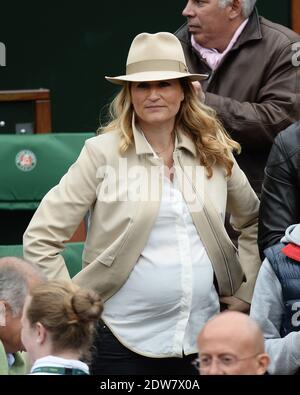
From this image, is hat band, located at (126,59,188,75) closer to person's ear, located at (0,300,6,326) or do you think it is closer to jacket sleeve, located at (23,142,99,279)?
Result: jacket sleeve, located at (23,142,99,279)

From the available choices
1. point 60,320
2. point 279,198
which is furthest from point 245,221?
point 60,320

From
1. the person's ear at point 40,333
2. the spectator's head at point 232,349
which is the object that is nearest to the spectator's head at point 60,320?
the person's ear at point 40,333

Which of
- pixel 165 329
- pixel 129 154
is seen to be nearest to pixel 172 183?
pixel 129 154

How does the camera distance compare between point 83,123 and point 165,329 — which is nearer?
point 165,329

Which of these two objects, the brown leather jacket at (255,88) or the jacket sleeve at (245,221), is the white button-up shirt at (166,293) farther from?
the brown leather jacket at (255,88)

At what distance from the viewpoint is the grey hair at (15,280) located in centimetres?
503

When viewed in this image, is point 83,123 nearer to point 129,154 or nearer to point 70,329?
point 129,154

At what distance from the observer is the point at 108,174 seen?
17.4ft

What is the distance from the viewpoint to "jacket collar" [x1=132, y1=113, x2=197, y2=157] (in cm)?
534

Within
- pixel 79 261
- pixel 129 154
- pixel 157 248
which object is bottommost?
pixel 79 261

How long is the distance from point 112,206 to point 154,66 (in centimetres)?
63

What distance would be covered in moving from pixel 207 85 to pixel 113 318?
1.51m

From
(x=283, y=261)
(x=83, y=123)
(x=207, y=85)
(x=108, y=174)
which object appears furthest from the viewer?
(x=83, y=123)

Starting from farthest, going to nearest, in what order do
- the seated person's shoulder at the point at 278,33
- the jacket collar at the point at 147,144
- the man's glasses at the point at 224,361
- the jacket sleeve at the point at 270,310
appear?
1. the seated person's shoulder at the point at 278,33
2. the jacket collar at the point at 147,144
3. the jacket sleeve at the point at 270,310
4. the man's glasses at the point at 224,361
